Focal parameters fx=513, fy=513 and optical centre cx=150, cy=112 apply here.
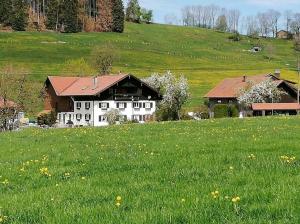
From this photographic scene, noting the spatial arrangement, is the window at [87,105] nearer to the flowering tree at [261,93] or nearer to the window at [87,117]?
the window at [87,117]

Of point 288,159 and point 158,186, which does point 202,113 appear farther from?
point 158,186

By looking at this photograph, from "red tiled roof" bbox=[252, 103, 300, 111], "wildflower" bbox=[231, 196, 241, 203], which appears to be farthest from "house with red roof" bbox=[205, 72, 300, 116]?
"wildflower" bbox=[231, 196, 241, 203]

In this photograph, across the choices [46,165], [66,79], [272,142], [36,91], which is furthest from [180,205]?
[66,79]

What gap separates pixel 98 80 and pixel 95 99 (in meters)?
5.84

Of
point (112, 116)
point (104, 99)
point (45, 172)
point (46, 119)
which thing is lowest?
point (46, 119)

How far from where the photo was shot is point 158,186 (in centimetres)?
1082

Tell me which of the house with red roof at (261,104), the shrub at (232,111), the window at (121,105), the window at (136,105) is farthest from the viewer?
the window at (136,105)

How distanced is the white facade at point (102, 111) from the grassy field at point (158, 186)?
7955cm

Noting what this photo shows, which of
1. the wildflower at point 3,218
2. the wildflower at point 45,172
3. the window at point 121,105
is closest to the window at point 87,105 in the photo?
the window at point 121,105

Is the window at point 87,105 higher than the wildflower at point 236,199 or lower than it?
lower

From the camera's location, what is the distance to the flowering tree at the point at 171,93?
8933cm

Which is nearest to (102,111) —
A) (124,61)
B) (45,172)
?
(124,61)

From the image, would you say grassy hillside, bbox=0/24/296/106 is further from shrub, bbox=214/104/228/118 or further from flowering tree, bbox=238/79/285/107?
shrub, bbox=214/104/228/118

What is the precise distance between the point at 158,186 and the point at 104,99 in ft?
292
